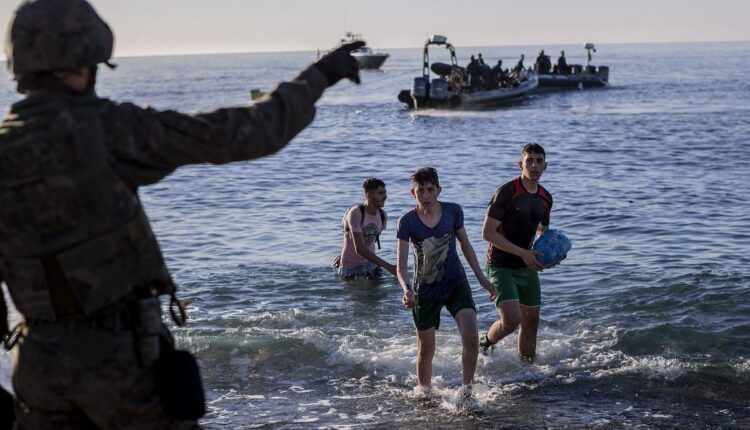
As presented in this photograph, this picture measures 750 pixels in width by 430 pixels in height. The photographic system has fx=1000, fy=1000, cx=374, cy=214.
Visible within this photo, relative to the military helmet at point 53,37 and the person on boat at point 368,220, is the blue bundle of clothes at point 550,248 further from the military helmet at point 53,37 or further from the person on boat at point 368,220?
the military helmet at point 53,37

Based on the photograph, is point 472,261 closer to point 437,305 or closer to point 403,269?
point 437,305

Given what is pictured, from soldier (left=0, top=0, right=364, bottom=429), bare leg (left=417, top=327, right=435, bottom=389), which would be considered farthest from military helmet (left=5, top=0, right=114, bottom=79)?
bare leg (left=417, top=327, right=435, bottom=389)

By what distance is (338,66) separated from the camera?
3.47 metres

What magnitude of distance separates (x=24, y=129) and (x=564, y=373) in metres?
6.62

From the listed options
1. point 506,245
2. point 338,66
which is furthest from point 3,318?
point 506,245

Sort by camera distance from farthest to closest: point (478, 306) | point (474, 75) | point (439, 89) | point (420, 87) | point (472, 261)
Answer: point (474, 75), point (420, 87), point (439, 89), point (478, 306), point (472, 261)

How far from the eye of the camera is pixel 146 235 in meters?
3.39

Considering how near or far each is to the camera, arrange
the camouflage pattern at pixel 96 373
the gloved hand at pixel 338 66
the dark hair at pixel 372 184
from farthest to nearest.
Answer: the dark hair at pixel 372 184, the gloved hand at pixel 338 66, the camouflage pattern at pixel 96 373

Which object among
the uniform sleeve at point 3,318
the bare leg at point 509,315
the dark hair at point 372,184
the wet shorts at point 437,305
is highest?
the uniform sleeve at point 3,318

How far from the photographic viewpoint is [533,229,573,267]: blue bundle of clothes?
8195mm

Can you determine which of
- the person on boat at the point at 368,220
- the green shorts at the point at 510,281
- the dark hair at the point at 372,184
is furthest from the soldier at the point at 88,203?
the dark hair at the point at 372,184

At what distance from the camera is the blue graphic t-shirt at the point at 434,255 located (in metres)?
7.84

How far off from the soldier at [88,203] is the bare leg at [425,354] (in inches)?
186

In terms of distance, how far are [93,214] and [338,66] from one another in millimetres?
968
